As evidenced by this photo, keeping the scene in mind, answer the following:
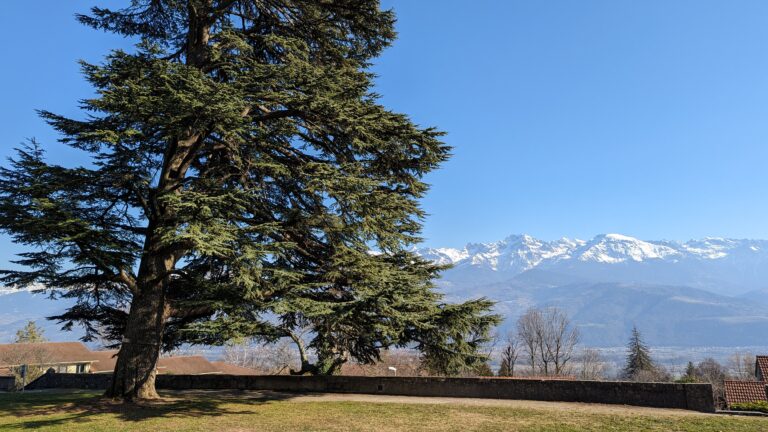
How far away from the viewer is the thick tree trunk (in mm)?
14562

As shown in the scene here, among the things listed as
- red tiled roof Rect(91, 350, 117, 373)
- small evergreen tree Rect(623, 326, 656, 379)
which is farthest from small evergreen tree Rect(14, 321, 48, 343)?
small evergreen tree Rect(623, 326, 656, 379)

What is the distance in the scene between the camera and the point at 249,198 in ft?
47.7

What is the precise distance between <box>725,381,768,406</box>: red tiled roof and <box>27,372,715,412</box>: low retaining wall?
92.8 feet

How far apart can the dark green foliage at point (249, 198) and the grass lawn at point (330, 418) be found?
6.63ft

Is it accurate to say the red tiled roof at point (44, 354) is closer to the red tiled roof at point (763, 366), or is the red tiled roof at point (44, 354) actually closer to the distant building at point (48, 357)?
the distant building at point (48, 357)

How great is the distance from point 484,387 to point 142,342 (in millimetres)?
11318

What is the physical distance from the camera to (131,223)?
1650cm

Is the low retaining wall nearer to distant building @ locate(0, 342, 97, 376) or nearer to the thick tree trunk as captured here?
the thick tree trunk

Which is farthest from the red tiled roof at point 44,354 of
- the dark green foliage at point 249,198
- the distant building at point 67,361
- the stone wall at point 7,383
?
the dark green foliage at point 249,198

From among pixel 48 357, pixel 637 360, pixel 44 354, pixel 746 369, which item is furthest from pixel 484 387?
pixel 746 369

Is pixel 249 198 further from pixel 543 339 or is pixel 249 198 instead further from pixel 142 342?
pixel 543 339

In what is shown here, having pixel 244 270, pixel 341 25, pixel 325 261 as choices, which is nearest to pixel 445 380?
pixel 325 261

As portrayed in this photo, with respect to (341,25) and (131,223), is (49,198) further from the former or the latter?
(341,25)

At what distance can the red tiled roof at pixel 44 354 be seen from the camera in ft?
171
